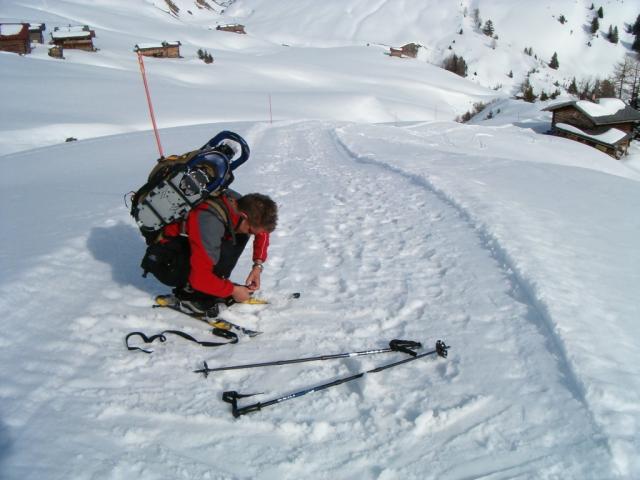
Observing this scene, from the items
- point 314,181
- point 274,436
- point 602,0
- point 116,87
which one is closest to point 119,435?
point 274,436

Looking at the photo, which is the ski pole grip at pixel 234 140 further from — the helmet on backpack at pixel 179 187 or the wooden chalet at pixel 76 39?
the wooden chalet at pixel 76 39

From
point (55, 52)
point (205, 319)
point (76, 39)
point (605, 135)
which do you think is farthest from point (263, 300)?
point (76, 39)

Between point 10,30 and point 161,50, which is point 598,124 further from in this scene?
point 10,30

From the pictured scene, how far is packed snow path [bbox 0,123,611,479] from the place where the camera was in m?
2.57

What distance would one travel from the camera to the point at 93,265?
16.9 feet

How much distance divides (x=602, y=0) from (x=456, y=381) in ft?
571

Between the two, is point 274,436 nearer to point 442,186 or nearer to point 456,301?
point 456,301

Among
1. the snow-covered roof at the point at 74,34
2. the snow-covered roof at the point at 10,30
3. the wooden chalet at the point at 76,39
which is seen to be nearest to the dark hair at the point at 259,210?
the snow-covered roof at the point at 10,30

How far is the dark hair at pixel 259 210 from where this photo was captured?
11.6 feet

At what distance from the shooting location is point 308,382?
3256mm

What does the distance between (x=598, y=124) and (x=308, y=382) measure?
42084mm

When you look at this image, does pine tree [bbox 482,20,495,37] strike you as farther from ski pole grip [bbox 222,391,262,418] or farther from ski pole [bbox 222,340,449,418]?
ski pole grip [bbox 222,391,262,418]

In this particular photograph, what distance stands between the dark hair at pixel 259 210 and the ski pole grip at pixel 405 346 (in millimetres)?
1331

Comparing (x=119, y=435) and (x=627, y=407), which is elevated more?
(x=627, y=407)
